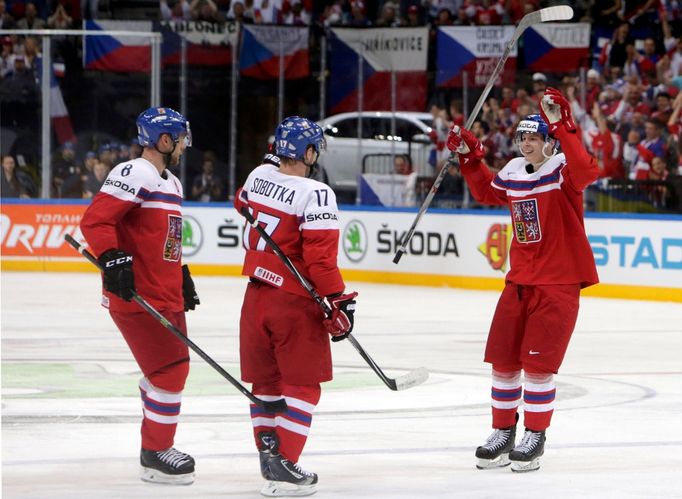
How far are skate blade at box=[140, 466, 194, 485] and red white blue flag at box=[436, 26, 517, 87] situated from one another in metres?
12.4

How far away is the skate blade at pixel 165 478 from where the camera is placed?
5707mm

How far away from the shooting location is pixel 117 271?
5598 millimetres

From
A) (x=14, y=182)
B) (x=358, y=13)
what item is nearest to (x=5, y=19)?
(x=14, y=182)

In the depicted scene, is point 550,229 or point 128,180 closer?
point 128,180

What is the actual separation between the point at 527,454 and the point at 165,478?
1497mm

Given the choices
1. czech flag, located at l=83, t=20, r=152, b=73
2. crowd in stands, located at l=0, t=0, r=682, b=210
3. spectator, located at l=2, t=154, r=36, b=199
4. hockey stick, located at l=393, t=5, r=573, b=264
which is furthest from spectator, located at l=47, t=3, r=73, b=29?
hockey stick, located at l=393, t=5, r=573, b=264

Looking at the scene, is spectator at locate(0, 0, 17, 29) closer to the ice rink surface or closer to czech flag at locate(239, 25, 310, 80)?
czech flag at locate(239, 25, 310, 80)

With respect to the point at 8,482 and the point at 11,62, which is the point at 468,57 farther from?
the point at 8,482

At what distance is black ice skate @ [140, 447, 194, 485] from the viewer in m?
5.72

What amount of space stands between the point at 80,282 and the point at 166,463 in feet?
38.0

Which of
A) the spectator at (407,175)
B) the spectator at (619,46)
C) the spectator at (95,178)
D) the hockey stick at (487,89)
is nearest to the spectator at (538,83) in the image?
the spectator at (619,46)

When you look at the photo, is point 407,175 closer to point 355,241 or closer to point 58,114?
point 355,241

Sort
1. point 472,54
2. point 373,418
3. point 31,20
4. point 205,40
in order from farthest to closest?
point 31,20, point 205,40, point 472,54, point 373,418

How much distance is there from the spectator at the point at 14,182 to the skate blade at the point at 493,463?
1285 centimetres
